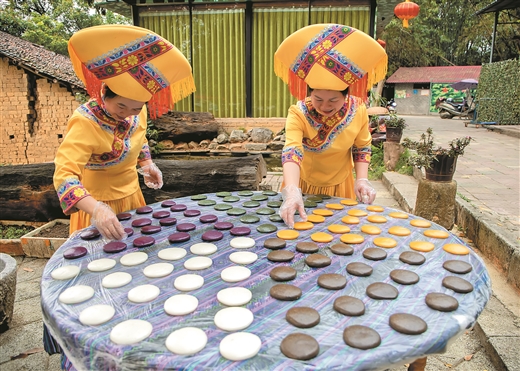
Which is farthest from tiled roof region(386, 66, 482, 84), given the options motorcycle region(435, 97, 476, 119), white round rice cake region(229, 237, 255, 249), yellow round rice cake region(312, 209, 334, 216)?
white round rice cake region(229, 237, 255, 249)

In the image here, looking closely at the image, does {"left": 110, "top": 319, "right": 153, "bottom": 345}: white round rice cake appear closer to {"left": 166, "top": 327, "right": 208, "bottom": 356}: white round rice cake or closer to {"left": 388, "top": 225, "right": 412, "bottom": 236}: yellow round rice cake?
{"left": 166, "top": 327, "right": 208, "bottom": 356}: white round rice cake

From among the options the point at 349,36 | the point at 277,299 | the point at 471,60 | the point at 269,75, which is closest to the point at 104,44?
the point at 349,36

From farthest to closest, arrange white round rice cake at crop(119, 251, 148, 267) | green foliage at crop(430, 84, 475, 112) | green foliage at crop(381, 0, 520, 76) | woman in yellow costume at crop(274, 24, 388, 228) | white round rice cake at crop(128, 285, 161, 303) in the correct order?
green foliage at crop(381, 0, 520, 76) < green foliage at crop(430, 84, 475, 112) < woman in yellow costume at crop(274, 24, 388, 228) < white round rice cake at crop(119, 251, 148, 267) < white round rice cake at crop(128, 285, 161, 303)

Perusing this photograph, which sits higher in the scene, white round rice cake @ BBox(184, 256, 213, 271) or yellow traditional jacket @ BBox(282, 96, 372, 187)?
yellow traditional jacket @ BBox(282, 96, 372, 187)

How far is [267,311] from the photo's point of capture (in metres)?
0.97

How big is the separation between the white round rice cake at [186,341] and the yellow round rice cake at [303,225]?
76 centimetres

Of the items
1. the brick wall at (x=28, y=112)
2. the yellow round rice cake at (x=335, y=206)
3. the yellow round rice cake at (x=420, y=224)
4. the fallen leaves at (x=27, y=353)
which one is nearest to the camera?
the yellow round rice cake at (x=420, y=224)

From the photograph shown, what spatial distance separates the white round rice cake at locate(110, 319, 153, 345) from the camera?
85 centimetres

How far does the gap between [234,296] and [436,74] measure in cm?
2664

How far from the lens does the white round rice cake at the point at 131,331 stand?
0.85 m

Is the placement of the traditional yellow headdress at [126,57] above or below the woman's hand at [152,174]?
above

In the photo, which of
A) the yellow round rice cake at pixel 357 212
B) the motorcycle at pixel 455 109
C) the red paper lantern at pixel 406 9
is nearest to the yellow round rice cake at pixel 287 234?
the yellow round rice cake at pixel 357 212

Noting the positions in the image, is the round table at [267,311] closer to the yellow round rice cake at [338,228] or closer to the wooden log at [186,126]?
the yellow round rice cake at [338,228]

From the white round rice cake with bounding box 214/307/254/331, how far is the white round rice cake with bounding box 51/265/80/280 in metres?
0.55
